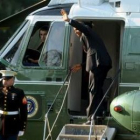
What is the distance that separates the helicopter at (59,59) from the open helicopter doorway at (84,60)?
34 millimetres

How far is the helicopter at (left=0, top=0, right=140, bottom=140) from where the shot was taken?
33.6ft

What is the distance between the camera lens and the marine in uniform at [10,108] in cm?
965

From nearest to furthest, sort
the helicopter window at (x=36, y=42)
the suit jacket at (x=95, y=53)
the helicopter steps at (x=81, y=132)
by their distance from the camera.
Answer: the helicopter steps at (x=81, y=132) → the suit jacket at (x=95, y=53) → the helicopter window at (x=36, y=42)

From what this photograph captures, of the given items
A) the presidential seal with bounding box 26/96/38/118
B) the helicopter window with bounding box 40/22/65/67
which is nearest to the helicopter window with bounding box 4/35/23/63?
the helicopter window with bounding box 40/22/65/67

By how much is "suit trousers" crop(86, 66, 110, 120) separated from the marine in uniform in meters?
1.11

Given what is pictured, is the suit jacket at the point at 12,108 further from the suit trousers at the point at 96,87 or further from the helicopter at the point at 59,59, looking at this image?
the suit trousers at the point at 96,87

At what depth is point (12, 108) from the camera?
9688mm

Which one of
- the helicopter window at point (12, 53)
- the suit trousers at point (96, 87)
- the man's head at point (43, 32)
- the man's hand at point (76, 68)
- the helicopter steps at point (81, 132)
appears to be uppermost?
the man's head at point (43, 32)

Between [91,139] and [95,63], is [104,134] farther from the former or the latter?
[95,63]

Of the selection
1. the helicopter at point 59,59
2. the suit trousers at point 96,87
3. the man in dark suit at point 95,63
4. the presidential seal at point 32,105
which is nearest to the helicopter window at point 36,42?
the helicopter at point 59,59

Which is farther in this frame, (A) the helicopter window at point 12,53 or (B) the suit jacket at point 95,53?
(A) the helicopter window at point 12,53

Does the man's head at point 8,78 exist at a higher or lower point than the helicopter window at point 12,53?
lower

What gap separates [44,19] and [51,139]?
6.64 feet

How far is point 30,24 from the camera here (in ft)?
34.8
